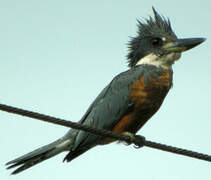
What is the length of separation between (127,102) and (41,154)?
136 cm

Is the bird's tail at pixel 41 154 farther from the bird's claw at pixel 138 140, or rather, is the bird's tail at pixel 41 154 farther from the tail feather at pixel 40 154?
the bird's claw at pixel 138 140

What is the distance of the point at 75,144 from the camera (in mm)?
6320

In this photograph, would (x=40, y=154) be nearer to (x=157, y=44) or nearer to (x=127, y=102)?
(x=127, y=102)

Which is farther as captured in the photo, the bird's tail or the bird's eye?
the bird's eye

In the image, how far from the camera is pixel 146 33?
775 cm

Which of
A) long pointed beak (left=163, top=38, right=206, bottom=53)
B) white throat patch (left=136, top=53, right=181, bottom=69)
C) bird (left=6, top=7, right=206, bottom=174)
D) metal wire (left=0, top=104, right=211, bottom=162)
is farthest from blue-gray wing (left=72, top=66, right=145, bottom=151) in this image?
metal wire (left=0, top=104, right=211, bottom=162)

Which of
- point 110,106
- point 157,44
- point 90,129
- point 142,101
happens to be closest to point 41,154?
point 110,106

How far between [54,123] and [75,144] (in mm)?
2267

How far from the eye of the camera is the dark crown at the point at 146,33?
24.9 feet

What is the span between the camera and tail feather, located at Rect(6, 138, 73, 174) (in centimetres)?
602

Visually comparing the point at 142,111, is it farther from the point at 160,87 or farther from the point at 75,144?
the point at 75,144

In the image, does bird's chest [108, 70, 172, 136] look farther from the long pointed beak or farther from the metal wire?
the metal wire

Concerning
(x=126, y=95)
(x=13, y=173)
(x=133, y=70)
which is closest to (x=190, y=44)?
(x=133, y=70)

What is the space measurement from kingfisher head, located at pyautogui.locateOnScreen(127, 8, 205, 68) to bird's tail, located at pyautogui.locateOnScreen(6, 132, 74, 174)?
182cm
